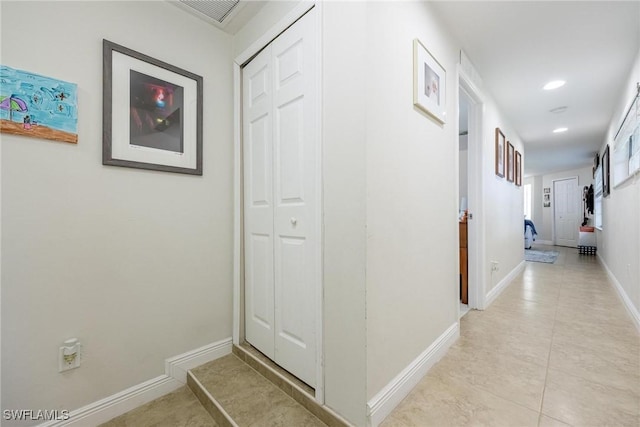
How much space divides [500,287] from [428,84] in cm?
269

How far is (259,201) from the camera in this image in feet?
5.68

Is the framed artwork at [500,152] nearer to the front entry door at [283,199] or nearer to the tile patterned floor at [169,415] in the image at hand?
the front entry door at [283,199]

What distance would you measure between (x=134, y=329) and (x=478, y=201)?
2.86 m

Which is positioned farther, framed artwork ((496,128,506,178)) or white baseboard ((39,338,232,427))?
framed artwork ((496,128,506,178))

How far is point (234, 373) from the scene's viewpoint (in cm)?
160

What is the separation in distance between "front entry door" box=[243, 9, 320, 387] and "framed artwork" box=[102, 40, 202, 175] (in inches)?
13.5

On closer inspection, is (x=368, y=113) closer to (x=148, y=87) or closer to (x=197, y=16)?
(x=148, y=87)

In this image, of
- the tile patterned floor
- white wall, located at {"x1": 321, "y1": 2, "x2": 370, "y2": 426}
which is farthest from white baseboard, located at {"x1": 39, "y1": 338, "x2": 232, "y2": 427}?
white wall, located at {"x1": 321, "y1": 2, "x2": 370, "y2": 426}

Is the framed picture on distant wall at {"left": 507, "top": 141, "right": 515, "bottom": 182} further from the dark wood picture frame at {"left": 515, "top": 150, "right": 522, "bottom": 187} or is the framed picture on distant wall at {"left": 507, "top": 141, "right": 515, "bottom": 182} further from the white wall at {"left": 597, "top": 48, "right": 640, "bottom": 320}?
the white wall at {"left": 597, "top": 48, "right": 640, "bottom": 320}

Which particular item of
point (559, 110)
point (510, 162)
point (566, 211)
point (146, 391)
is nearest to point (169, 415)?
point (146, 391)

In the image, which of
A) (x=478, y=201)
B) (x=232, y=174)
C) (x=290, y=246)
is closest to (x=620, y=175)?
(x=478, y=201)

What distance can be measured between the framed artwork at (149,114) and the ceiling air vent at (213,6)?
0.38m

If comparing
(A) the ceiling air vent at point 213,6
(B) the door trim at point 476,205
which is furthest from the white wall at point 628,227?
(A) the ceiling air vent at point 213,6

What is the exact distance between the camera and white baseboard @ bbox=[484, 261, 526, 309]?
2717 mm
